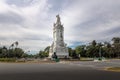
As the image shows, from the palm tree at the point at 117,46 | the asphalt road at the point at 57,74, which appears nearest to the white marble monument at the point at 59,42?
the palm tree at the point at 117,46

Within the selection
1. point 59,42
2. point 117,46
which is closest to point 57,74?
point 59,42

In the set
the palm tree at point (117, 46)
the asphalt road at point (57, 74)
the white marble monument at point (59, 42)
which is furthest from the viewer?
the palm tree at point (117, 46)

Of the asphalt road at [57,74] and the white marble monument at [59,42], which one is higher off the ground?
the white marble monument at [59,42]

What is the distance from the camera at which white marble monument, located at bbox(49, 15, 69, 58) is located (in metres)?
91.2

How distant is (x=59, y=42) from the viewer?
9519cm

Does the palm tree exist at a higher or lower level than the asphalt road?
higher

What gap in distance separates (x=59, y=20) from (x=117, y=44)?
4844cm

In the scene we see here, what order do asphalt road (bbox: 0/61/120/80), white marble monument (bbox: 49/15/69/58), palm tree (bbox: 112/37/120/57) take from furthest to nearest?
palm tree (bbox: 112/37/120/57)
white marble monument (bbox: 49/15/69/58)
asphalt road (bbox: 0/61/120/80)

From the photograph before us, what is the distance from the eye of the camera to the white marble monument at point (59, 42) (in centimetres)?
9125

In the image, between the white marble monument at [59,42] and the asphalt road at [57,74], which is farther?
the white marble monument at [59,42]

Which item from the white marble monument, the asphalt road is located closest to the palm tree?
the white marble monument

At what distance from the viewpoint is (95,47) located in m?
137

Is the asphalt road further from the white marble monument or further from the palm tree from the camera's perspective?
the palm tree

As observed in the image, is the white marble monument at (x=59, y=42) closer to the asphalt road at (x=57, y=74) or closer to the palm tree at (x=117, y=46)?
the palm tree at (x=117, y=46)
